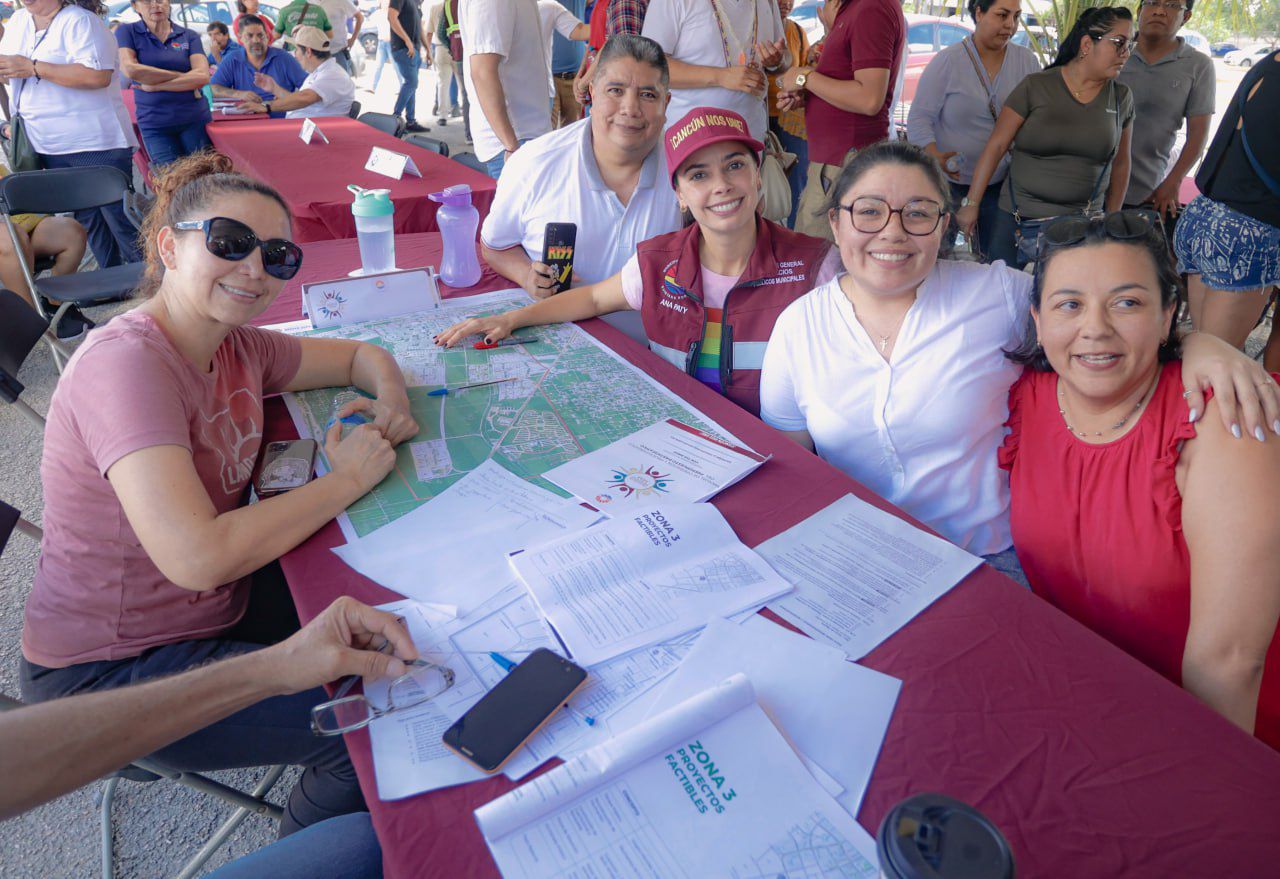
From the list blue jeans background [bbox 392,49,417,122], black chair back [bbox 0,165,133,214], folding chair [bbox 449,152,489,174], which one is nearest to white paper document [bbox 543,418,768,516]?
folding chair [bbox 449,152,489,174]

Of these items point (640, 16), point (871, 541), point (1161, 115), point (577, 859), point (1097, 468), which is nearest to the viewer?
point (577, 859)

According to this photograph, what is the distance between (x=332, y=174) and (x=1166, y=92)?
3.97m

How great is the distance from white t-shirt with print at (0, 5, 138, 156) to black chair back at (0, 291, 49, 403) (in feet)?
8.27

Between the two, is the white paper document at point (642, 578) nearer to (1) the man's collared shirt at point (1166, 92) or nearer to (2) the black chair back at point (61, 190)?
(1) the man's collared shirt at point (1166, 92)

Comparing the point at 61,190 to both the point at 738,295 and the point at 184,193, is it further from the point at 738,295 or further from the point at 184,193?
the point at 738,295

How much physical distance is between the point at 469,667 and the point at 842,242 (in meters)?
1.23

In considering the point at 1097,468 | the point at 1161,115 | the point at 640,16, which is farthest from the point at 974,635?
the point at 1161,115

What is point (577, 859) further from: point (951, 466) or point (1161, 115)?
point (1161, 115)

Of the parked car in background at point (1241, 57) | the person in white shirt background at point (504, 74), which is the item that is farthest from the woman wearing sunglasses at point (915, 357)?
the parked car in background at point (1241, 57)

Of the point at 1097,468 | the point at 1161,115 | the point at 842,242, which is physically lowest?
the point at 1097,468

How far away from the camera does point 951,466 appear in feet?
5.32

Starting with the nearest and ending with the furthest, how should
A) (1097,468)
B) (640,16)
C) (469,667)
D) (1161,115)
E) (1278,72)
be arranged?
(469,667), (1097,468), (1278,72), (640,16), (1161,115)

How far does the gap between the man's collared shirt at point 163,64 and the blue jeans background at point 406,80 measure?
13.3 feet

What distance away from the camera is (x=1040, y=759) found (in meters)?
0.88
